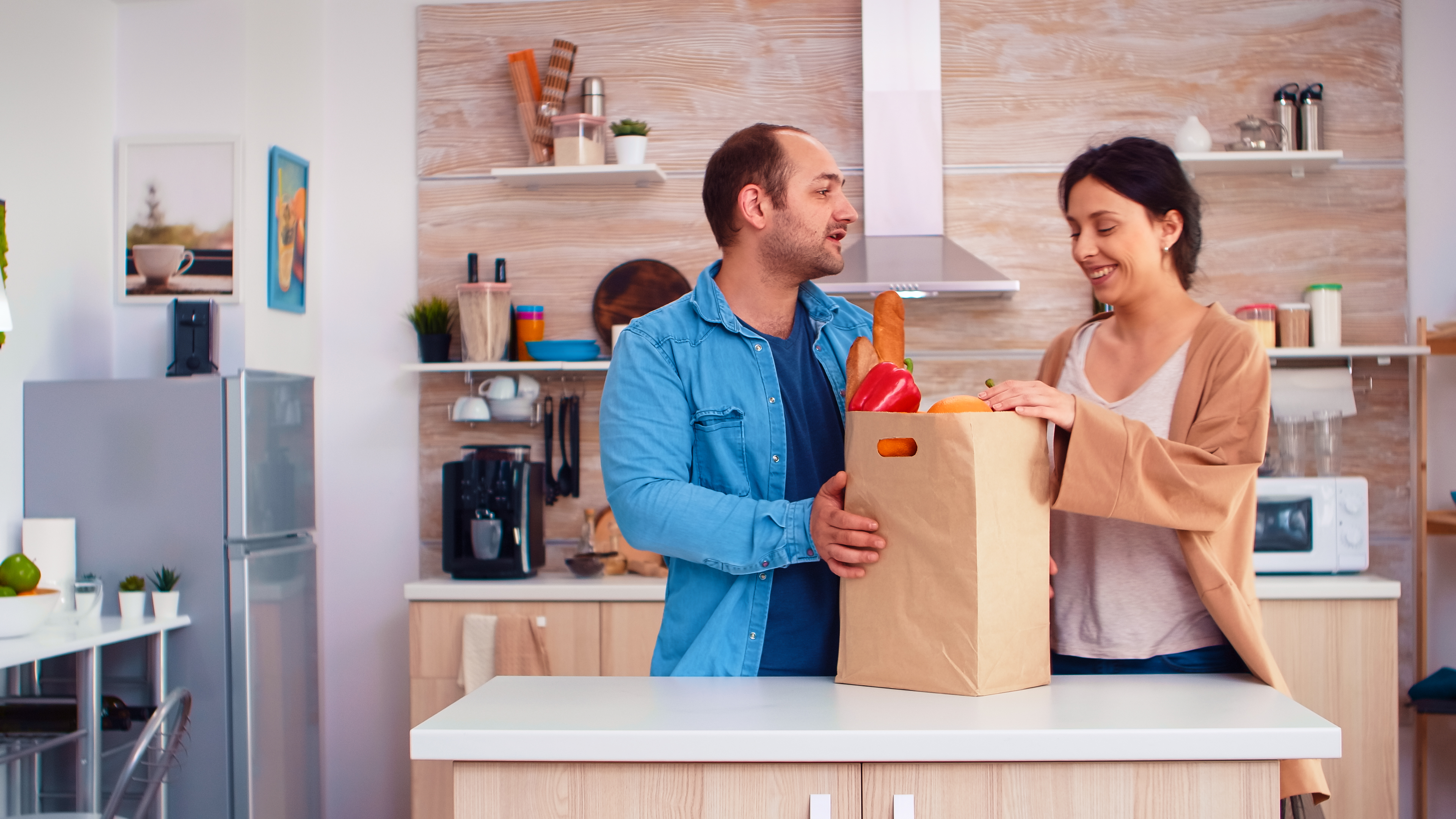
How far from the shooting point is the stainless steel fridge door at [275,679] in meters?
2.66

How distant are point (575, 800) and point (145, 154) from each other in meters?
2.71

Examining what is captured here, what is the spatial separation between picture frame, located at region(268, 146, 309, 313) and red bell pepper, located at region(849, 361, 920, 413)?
8.09 ft

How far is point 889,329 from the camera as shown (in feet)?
4.07

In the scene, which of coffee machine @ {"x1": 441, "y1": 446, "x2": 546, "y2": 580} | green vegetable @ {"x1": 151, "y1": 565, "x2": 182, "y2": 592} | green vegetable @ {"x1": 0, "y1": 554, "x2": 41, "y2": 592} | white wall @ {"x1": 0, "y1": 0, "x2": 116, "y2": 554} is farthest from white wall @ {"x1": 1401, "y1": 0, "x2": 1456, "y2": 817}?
white wall @ {"x1": 0, "y1": 0, "x2": 116, "y2": 554}

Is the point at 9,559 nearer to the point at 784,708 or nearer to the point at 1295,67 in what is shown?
the point at 784,708

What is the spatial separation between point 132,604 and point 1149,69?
3.25 metres

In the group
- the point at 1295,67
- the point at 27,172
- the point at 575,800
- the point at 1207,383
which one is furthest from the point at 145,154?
the point at 1295,67

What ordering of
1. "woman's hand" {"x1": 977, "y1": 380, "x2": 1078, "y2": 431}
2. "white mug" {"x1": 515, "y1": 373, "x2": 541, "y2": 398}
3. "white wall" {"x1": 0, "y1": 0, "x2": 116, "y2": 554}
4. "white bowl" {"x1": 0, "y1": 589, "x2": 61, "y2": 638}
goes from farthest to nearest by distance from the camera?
"white mug" {"x1": 515, "y1": 373, "x2": 541, "y2": 398}, "white wall" {"x1": 0, "y1": 0, "x2": 116, "y2": 554}, "white bowl" {"x1": 0, "y1": 589, "x2": 61, "y2": 638}, "woman's hand" {"x1": 977, "y1": 380, "x2": 1078, "y2": 431}

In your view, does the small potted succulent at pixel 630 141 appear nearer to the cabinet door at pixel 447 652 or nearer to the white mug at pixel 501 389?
the white mug at pixel 501 389

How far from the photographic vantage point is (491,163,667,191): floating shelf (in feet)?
10.8

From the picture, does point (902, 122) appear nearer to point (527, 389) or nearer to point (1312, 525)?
point (527, 389)

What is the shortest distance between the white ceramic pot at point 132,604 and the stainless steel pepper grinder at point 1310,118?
11.3 feet

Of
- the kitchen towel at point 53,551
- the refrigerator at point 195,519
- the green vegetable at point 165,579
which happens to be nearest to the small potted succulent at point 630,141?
the refrigerator at point 195,519

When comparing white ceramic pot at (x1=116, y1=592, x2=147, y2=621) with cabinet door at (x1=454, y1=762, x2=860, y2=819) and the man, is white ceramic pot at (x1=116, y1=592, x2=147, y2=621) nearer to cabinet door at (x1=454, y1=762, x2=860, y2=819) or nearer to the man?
the man
